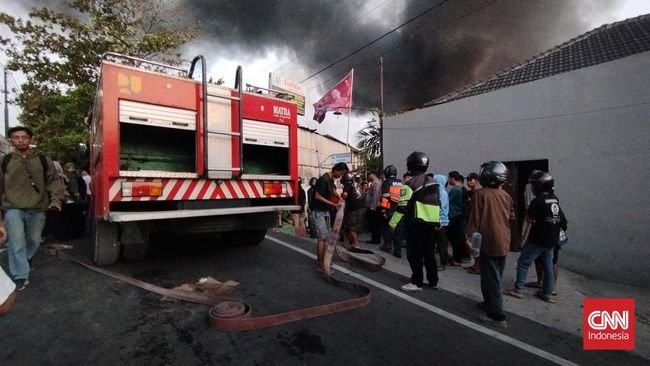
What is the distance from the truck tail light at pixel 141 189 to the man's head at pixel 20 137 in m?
1.36

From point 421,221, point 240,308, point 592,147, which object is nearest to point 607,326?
point 421,221

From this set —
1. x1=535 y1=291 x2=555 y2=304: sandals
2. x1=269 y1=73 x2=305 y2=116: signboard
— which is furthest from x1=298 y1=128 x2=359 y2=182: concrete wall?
x1=535 y1=291 x2=555 y2=304: sandals

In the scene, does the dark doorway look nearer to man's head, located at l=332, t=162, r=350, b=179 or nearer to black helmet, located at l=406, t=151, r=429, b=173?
black helmet, located at l=406, t=151, r=429, b=173

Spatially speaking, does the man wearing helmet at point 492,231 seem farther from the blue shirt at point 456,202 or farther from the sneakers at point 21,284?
the sneakers at point 21,284

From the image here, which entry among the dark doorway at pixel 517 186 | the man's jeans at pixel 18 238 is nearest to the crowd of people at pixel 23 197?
the man's jeans at pixel 18 238

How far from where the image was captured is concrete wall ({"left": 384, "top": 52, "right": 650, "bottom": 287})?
5.33 m

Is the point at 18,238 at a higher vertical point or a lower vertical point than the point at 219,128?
lower

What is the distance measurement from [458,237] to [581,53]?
6090 millimetres

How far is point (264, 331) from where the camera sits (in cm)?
281

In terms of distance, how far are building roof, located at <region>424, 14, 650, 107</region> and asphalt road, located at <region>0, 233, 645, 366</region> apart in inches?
256

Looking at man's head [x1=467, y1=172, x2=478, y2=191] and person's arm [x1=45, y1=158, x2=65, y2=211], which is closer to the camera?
person's arm [x1=45, y1=158, x2=65, y2=211]

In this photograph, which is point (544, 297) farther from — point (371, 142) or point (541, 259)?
point (371, 142)

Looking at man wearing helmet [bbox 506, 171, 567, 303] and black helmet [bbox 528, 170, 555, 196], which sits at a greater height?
black helmet [bbox 528, 170, 555, 196]

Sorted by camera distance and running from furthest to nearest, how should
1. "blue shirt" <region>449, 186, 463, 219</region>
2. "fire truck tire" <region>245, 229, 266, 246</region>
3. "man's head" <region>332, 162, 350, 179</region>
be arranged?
"blue shirt" <region>449, 186, 463, 219</region> → "fire truck tire" <region>245, 229, 266, 246</region> → "man's head" <region>332, 162, 350, 179</region>
